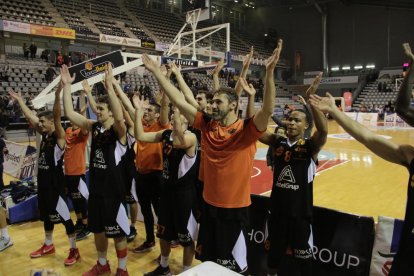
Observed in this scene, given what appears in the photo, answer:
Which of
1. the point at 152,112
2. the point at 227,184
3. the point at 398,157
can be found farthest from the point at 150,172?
the point at 398,157

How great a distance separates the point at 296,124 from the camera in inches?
143

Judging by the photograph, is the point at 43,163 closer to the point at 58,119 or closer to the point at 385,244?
the point at 58,119

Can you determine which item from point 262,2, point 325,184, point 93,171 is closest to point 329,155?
point 325,184

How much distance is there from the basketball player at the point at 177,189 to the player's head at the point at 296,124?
3.45ft

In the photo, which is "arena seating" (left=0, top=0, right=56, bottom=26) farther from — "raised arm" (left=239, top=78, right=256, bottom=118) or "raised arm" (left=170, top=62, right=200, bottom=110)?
"raised arm" (left=239, top=78, right=256, bottom=118)

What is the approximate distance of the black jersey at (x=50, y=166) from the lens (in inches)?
197

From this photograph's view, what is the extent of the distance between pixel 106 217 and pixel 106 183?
381 mm

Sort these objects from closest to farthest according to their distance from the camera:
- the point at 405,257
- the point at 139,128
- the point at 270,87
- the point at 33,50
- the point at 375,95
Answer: the point at 405,257 < the point at 270,87 < the point at 139,128 < the point at 33,50 < the point at 375,95

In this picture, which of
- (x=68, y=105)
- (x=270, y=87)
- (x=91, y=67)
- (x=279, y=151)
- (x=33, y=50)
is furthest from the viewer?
(x=33, y=50)

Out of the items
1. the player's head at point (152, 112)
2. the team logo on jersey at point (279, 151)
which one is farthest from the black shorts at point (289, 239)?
the player's head at point (152, 112)

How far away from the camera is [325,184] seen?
885 centimetres

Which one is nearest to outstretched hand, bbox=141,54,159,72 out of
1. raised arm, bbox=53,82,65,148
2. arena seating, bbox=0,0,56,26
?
raised arm, bbox=53,82,65,148

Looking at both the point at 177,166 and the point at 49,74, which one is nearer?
the point at 177,166

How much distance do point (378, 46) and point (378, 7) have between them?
383 cm
